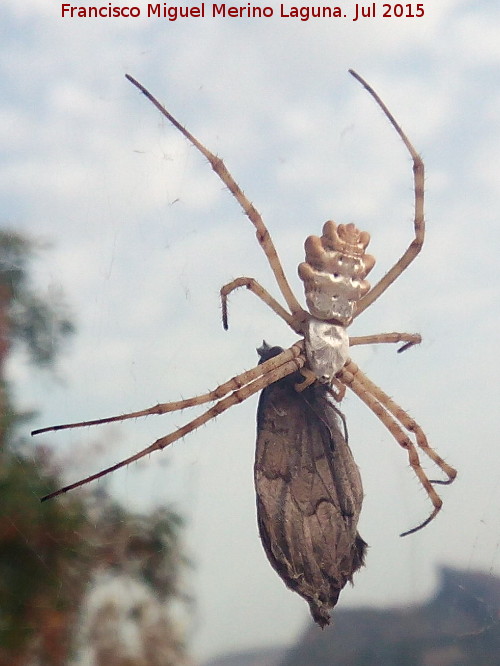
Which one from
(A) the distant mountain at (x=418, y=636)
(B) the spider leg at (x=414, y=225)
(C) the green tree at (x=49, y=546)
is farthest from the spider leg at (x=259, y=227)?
(A) the distant mountain at (x=418, y=636)

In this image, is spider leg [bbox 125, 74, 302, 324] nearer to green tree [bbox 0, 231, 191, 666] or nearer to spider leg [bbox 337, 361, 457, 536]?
spider leg [bbox 337, 361, 457, 536]

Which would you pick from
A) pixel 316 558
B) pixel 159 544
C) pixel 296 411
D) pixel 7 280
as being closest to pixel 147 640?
pixel 159 544

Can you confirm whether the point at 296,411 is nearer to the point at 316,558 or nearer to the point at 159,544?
the point at 316,558

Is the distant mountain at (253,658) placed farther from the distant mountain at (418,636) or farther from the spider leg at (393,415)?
the spider leg at (393,415)

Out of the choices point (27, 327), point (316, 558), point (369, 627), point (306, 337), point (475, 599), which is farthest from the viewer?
point (475, 599)

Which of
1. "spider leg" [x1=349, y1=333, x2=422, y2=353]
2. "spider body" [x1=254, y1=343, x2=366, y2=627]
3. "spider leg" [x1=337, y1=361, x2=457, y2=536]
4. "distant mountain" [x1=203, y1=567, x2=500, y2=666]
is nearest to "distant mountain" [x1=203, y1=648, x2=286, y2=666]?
"distant mountain" [x1=203, y1=567, x2=500, y2=666]
